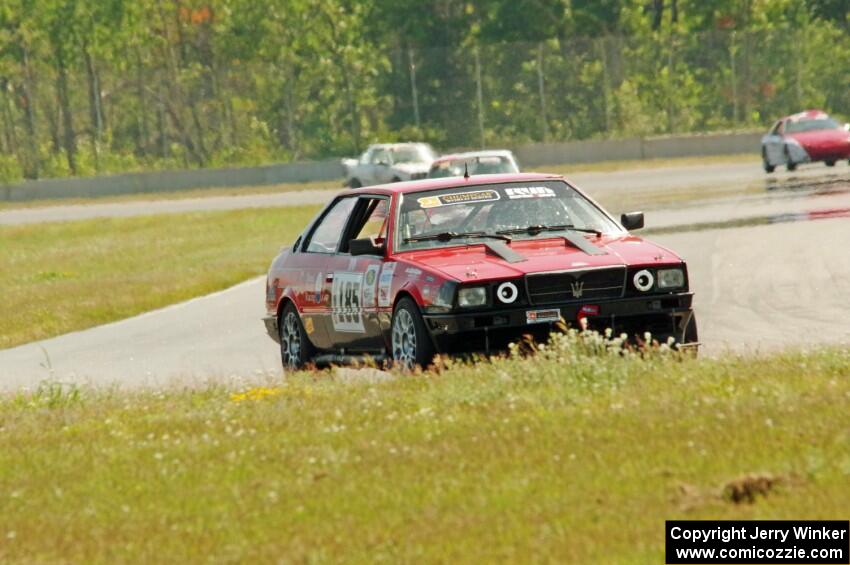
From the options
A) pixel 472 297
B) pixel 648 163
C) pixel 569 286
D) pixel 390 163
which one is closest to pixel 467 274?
pixel 472 297

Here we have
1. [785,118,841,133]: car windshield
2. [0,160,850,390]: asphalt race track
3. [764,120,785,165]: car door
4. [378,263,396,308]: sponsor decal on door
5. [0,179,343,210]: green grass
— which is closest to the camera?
[378,263,396,308]: sponsor decal on door

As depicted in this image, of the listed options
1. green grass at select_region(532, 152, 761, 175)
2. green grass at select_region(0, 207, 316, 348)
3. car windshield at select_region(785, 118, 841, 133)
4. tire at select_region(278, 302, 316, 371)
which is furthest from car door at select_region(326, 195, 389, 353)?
green grass at select_region(532, 152, 761, 175)

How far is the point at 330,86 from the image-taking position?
65.9 metres

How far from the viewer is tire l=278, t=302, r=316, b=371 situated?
13336mm

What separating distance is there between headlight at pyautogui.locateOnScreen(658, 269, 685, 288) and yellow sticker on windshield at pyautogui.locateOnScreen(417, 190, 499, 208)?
1.60m

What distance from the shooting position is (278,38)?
7112 cm

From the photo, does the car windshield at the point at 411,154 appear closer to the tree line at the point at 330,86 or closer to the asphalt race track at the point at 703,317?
the tree line at the point at 330,86

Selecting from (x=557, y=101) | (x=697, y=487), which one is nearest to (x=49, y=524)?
(x=697, y=487)

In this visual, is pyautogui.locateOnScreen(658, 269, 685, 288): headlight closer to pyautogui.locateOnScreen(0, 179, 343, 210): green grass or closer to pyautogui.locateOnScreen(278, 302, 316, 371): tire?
pyautogui.locateOnScreen(278, 302, 316, 371): tire

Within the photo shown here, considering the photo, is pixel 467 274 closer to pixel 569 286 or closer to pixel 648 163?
pixel 569 286

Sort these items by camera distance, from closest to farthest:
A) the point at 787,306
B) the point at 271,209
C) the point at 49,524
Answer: the point at 49,524
the point at 787,306
the point at 271,209

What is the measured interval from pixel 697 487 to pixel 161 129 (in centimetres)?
6086

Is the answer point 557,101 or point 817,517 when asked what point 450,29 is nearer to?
point 557,101

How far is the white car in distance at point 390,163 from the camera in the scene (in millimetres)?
49875
